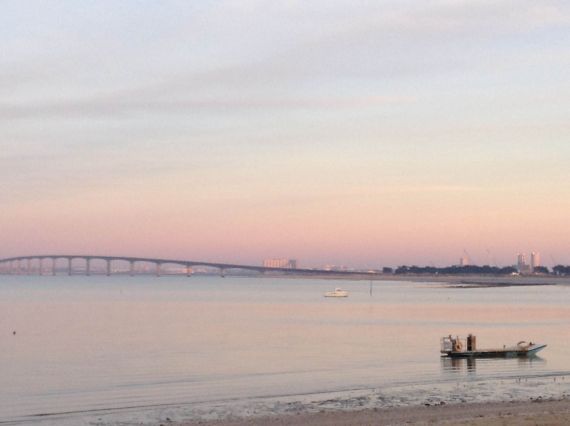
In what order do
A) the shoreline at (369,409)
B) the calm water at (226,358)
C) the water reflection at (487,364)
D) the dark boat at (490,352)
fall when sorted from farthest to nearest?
the dark boat at (490,352) < the water reflection at (487,364) < the calm water at (226,358) < the shoreline at (369,409)

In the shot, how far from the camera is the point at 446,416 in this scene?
26172mm

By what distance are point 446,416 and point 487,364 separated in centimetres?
1809

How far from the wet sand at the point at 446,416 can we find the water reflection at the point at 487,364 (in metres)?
11.4

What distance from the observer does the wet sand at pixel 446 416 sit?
23766mm

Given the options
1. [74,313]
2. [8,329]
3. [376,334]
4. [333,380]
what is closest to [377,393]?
[333,380]

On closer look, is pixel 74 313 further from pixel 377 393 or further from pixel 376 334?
pixel 377 393

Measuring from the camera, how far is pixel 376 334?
6688 centimetres

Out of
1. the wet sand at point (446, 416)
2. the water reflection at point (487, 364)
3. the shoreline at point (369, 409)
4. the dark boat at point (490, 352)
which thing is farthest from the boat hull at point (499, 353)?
the wet sand at point (446, 416)

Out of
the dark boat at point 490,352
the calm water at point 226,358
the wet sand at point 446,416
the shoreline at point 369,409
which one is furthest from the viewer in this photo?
the dark boat at point 490,352

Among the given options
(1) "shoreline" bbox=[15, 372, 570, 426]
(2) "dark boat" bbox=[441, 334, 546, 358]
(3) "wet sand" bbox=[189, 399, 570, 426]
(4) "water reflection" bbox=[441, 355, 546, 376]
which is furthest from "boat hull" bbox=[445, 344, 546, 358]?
(3) "wet sand" bbox=[189, 399, 570, 426]

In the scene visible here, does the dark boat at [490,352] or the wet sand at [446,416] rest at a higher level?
the wet sand at [446,416]

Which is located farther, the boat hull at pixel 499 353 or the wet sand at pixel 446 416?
the boat hull at pixel 499 353

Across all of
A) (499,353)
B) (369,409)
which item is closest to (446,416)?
(369,409)

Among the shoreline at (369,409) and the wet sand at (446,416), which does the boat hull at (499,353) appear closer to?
the shoreline at (369,409)
